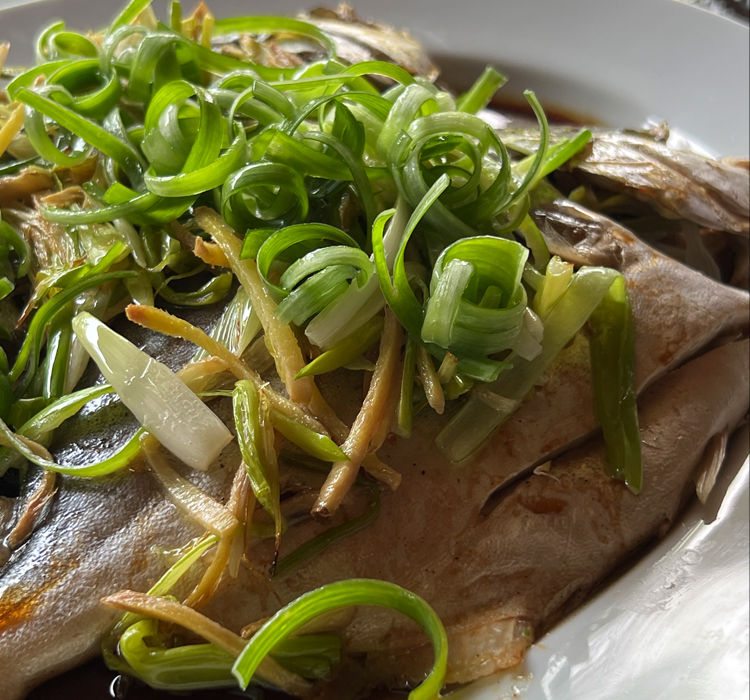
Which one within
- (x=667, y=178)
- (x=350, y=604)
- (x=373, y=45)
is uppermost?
(x=667, y=178)

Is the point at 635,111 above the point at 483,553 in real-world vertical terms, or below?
above

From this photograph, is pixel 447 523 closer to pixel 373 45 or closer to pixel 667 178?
pixel 667 178

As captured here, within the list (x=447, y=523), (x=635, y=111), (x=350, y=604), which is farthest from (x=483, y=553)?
(x=635, y=111)

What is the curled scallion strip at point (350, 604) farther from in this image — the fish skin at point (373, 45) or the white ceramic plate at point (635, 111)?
the fish skin at point (373, 45)

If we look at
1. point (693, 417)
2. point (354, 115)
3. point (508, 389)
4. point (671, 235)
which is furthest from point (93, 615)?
point (671, 235)

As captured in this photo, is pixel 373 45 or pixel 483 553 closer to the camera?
pixel 483 553

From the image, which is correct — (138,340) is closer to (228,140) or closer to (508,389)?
(228,140)
